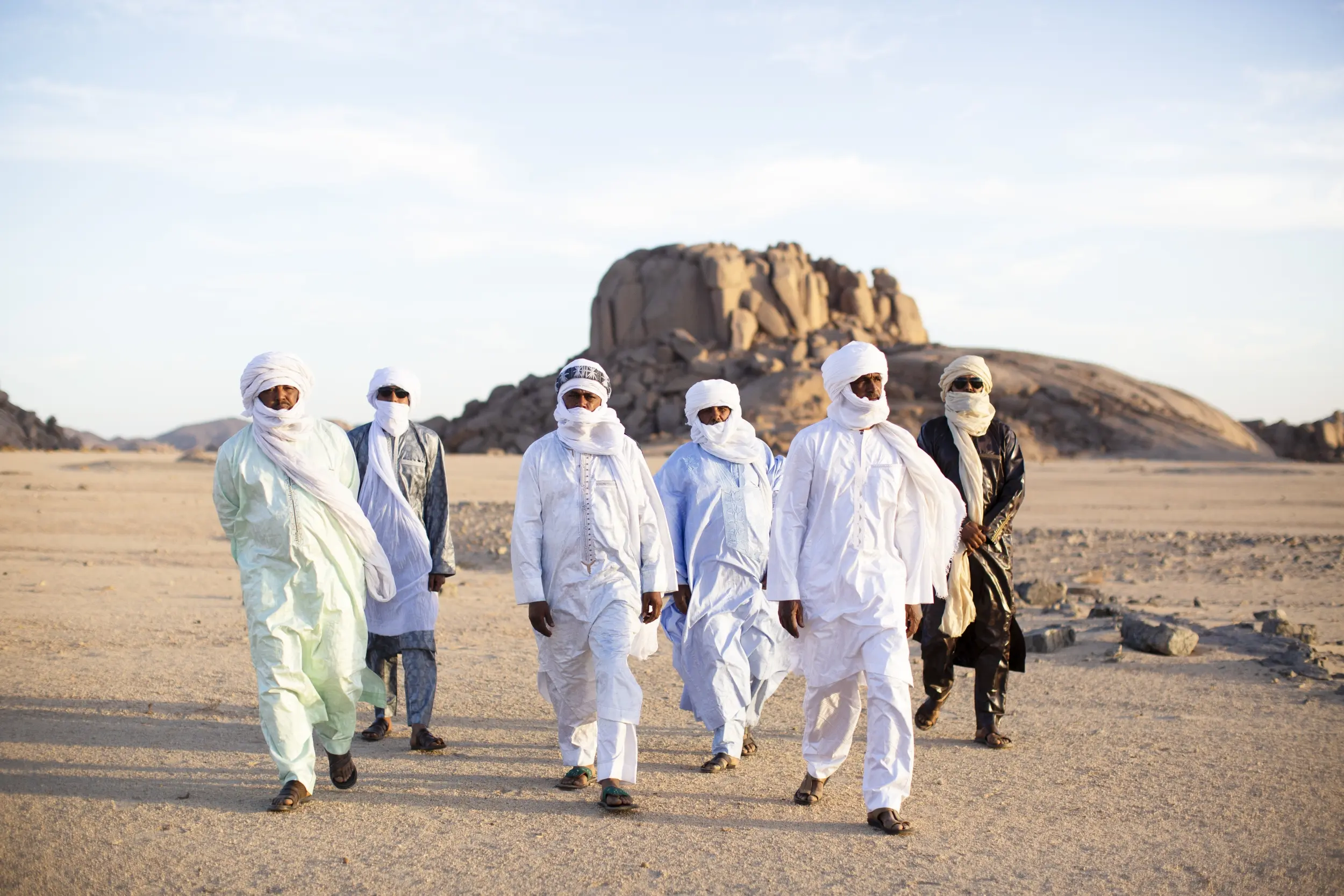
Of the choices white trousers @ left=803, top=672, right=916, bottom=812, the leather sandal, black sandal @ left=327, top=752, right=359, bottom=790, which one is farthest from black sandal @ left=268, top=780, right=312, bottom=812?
white trousers @ left=803, top=672, right=916, bottom=812

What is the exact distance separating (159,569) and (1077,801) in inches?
450

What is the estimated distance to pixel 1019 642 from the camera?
21.0 feet

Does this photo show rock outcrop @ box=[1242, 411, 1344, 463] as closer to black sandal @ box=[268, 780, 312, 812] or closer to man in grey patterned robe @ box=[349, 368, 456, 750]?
man in grey patterned robe @ box=[349, 368, 456, 750]

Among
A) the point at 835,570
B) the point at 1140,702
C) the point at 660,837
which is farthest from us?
the point at 1140,702

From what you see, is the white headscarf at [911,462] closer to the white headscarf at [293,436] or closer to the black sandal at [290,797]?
the white headscarf at [293,436]

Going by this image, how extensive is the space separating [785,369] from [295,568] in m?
46.0

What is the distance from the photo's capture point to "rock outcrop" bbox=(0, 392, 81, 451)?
39000 mm

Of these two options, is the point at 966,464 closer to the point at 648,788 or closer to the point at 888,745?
the point at 888,745

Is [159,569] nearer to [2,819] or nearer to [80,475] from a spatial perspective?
[2,819]

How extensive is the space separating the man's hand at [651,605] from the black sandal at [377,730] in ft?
5.94

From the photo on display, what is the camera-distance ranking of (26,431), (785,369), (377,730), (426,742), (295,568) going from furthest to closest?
1. (785,369)
2. (26,431)
3. (377,730)
4. (426,742)
5. (295,568)

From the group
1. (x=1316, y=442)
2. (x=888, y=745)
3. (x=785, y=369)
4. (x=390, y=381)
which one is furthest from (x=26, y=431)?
(x=1316, y=442)

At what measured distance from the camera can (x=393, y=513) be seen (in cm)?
610

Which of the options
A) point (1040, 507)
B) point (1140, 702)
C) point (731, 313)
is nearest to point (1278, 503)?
point (1040, 507)
